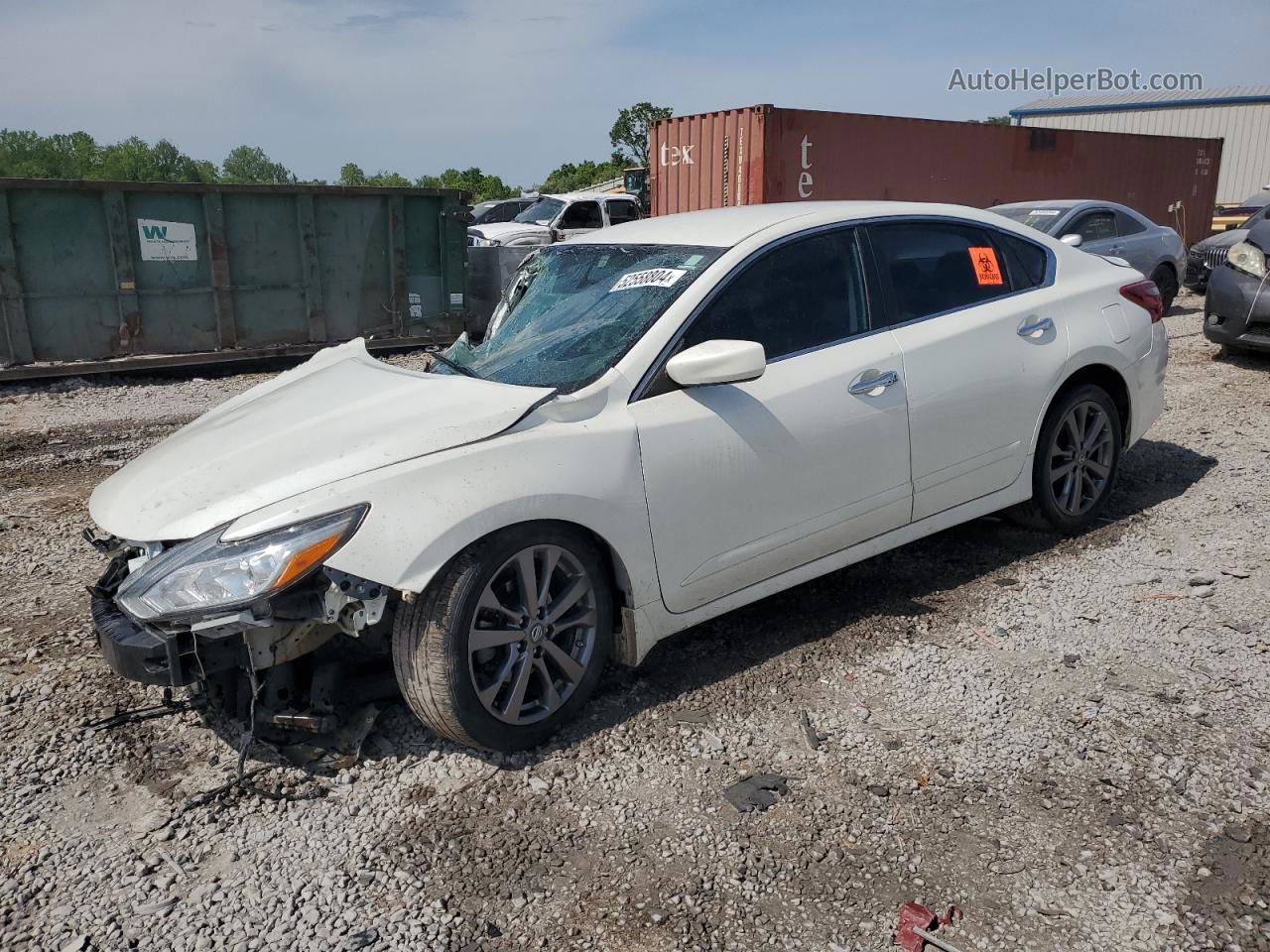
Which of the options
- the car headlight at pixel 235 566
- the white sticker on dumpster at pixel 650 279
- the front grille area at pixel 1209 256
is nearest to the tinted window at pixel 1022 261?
the white sticker on dumpster at pixel 650 279

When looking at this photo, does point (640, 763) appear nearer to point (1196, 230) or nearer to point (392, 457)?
point (392, 457)

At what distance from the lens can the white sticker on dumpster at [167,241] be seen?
1008 centimetres

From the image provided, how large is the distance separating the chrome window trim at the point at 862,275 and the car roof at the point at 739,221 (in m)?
0.02

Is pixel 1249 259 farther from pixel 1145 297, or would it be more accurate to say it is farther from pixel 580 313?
pixel 580 313

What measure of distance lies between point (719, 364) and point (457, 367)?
113cm

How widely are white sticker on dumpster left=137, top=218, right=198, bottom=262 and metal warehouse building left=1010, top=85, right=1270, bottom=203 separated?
34.9 metres

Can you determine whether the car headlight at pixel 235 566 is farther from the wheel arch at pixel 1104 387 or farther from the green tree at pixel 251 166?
the green tree at pixel 251 166

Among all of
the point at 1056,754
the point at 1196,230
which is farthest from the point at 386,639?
the point at 1196,230

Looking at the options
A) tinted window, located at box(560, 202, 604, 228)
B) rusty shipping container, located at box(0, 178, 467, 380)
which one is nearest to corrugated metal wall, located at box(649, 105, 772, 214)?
tinted window, located at box(560, 202, 604, 228)

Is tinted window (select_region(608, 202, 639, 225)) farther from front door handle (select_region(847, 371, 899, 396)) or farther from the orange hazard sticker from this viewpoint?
front door handle (select_region(847, 371, 899, 396))

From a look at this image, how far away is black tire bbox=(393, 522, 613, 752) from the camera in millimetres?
2945

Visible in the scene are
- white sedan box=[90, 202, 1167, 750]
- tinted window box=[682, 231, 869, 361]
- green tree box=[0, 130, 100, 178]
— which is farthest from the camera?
green tree box=[0, 130, 100, 178]

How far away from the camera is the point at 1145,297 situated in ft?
16.4

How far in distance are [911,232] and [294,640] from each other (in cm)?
294
